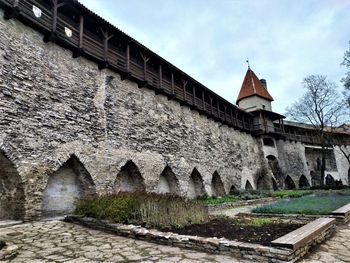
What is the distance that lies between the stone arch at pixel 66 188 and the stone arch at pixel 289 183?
25.2 metres

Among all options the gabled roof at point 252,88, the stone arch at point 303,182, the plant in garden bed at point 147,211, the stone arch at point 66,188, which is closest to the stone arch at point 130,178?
the stone arch at point 66,188

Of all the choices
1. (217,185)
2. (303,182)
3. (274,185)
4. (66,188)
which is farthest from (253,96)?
(66,188)

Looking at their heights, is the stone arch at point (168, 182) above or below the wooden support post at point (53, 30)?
below

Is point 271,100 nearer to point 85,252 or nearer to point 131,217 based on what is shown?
point 131,217

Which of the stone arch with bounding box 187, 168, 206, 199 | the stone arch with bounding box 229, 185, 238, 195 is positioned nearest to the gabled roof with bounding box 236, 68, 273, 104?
the stone arch with bounding box 229, 185, 238, 195

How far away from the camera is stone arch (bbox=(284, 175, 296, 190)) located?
100ft

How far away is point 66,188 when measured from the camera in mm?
10680

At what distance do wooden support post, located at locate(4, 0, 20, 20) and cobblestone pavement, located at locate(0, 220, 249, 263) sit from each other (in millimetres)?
6771

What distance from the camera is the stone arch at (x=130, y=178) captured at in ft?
42.8

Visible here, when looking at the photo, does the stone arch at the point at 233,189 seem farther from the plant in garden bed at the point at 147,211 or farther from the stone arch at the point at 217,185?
the plant in garden bed at the point at 147,211

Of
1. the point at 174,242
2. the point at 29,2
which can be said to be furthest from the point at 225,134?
the point at 174,242

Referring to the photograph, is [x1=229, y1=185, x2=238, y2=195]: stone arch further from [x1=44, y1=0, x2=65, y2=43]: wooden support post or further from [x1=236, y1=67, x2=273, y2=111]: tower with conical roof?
[x1=44, y1=0, x2=65, y2=43]: wooden support post

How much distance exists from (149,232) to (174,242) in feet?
2.33

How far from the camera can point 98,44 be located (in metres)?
13.1
